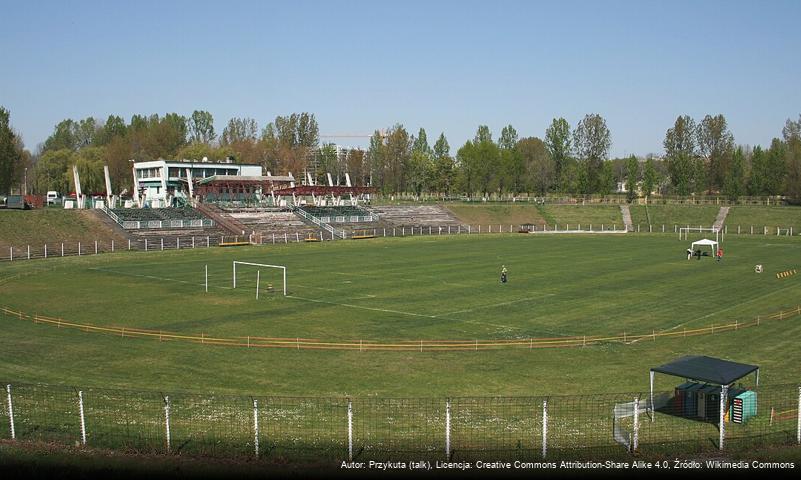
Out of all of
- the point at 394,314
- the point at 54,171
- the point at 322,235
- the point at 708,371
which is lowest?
the point at 394,314

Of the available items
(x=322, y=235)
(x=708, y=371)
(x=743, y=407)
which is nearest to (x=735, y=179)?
(x=322, y=235)

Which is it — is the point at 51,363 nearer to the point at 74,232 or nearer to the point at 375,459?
the point at 375,459

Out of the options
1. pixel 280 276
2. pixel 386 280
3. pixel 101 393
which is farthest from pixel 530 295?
pixel 101 393

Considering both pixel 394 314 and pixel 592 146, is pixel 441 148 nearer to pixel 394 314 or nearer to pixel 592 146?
pixel 592 146

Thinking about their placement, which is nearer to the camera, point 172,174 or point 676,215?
point 676,215

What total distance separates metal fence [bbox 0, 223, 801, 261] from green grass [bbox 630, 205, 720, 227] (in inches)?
84.0

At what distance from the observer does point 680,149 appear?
160 meters

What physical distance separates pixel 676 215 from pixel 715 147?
41518 millimetres

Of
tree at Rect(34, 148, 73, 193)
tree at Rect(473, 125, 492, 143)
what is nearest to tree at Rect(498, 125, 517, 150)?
tree at Rect(473, 125, 492, 143)

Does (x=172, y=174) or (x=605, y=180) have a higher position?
(x=172, y=174)

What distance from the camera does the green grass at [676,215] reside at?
122 meters

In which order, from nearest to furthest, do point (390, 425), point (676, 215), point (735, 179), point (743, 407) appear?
point (743, 407), point (390, 425), point (676, 215), point (735, 179)

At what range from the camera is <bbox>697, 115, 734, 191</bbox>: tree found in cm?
15675

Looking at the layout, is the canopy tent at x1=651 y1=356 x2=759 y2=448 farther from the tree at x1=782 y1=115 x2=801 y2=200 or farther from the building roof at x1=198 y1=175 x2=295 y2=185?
the tree at x1=782 y1=115 x2=801 y2=200
